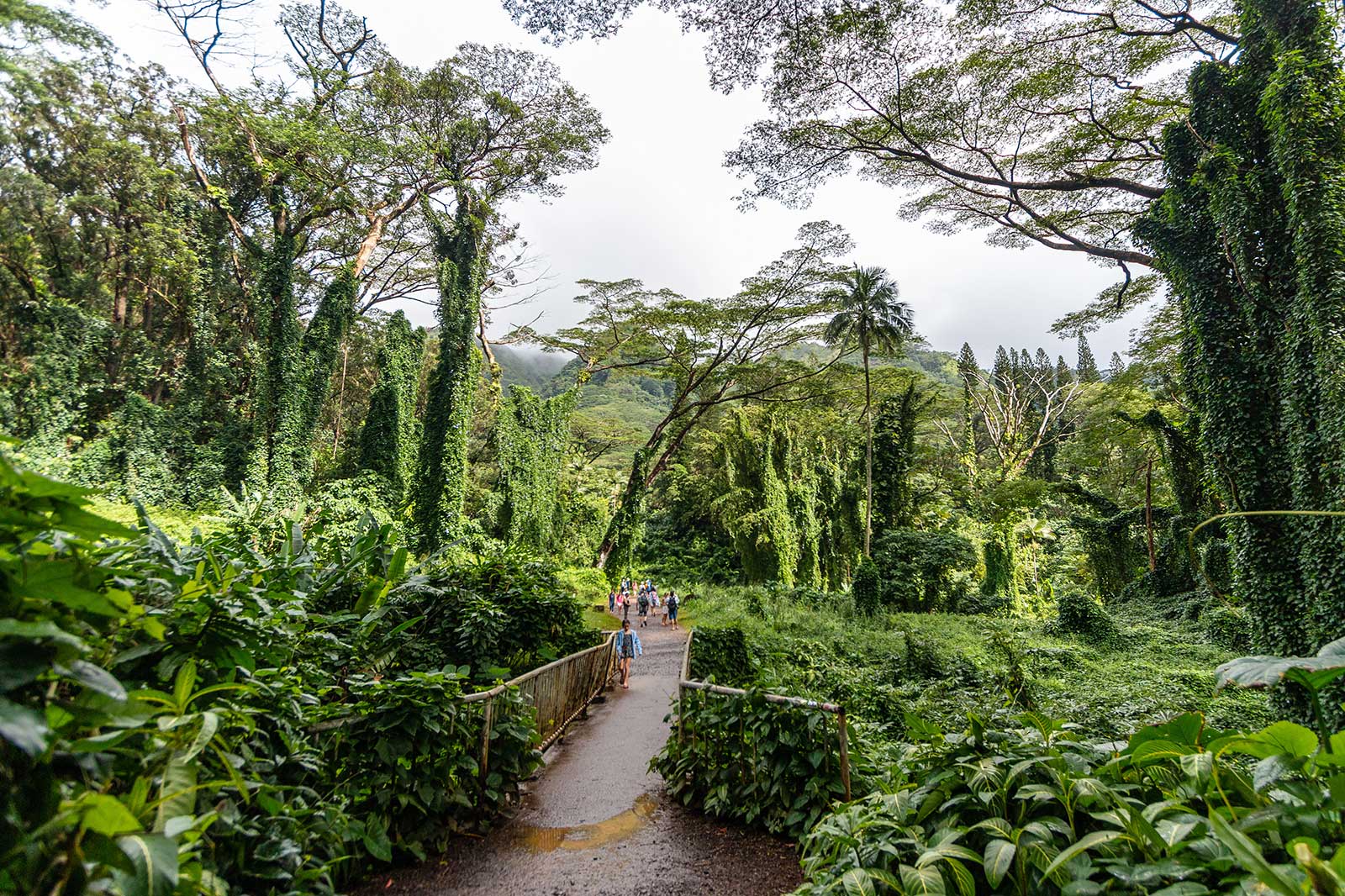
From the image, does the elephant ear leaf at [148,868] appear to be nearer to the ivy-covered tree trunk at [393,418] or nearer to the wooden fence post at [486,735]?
the wooden fence post at [486,735]

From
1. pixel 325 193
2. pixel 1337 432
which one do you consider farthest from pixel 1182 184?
pixel 325 193

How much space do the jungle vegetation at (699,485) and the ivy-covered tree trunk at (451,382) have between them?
14 centimetres

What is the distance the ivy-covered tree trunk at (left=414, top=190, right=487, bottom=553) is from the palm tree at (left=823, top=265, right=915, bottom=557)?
12268 millimetres

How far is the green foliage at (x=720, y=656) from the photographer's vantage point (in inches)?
342

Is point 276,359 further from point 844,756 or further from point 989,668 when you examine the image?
point 989,668

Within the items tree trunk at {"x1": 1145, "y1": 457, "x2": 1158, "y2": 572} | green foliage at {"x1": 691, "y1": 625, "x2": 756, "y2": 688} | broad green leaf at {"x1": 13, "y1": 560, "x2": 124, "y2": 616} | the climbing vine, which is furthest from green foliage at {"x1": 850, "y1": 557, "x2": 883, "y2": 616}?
broad green leaf at {"x1": 13, "y1": 560, "x2": 124, "y2": 616}

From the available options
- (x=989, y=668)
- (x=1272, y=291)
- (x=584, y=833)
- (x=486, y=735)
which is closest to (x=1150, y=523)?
(x=989, y=668)

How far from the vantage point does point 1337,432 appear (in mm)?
5871

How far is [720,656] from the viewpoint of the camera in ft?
30.3

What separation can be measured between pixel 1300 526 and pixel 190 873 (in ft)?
31.7

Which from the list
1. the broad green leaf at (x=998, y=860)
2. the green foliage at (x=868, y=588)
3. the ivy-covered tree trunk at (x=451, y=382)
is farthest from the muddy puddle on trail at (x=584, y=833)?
the green foliage at (x=868, y=588)

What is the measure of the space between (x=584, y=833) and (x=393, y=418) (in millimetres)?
16886

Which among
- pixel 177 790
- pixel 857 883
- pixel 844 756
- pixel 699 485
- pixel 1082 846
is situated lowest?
pixel 844 756

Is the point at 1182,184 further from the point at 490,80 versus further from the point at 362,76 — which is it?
the point at 362,76
